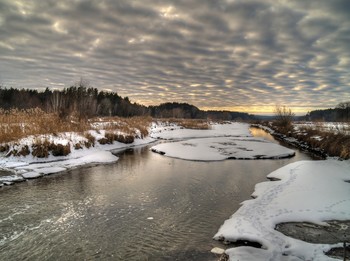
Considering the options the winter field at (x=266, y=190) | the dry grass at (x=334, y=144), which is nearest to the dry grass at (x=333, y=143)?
the dry grass at (x=334, y=144)

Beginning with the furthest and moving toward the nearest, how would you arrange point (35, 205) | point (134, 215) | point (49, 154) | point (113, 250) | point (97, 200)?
point (49, 154) < point (97, 200) < point (35, 205) < point (134, 215) < point (113, 250)

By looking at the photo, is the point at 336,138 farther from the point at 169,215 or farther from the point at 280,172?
the point at 169,215

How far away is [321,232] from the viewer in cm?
561

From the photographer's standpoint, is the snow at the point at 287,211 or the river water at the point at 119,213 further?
the river water at the point at 119,213

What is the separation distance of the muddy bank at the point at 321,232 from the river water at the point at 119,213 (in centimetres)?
150

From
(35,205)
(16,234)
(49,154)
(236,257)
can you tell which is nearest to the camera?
(236,257)

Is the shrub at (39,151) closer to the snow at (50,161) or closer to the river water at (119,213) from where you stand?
the snow at (50,161)

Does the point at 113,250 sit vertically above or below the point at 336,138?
below

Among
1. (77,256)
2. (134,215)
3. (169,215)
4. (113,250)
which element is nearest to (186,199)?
(169,215)

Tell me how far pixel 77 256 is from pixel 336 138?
19574 mm

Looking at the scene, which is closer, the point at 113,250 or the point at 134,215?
the point at 113,250

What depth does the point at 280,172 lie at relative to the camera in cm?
1143

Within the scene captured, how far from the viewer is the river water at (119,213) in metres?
4.93

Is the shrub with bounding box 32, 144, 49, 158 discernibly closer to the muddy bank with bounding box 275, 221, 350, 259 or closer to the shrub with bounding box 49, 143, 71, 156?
the shrub with bounding box 49, 143, 71, 156
